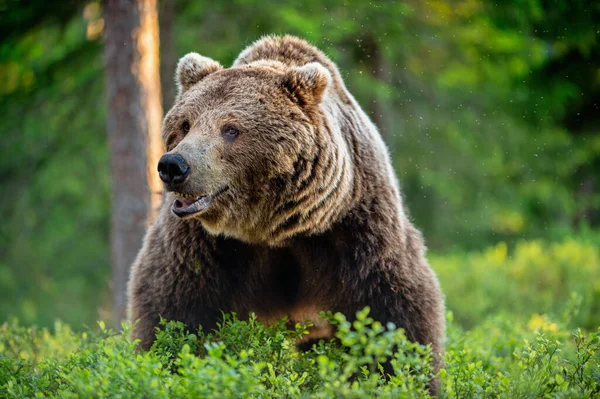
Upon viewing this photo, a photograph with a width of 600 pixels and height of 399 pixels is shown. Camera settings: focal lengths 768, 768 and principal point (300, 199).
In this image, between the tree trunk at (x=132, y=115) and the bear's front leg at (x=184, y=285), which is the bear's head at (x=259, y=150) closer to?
the bear's front leg at (x=184, y=285)

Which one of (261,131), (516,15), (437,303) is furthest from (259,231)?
(516,15)

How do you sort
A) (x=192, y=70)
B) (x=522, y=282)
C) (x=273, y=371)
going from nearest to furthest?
1. (x=273, y=371)
2. (x=192, y=70)
3. (x=522, y=282)

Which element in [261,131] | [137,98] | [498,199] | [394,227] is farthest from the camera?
[498,199]

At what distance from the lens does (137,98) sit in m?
8.19

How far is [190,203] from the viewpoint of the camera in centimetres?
441

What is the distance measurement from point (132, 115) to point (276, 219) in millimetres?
3940

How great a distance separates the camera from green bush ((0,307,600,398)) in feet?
10.7

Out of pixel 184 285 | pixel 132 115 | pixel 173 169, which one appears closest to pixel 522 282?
pixel 132 115

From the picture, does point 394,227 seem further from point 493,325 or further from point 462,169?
point 462,169

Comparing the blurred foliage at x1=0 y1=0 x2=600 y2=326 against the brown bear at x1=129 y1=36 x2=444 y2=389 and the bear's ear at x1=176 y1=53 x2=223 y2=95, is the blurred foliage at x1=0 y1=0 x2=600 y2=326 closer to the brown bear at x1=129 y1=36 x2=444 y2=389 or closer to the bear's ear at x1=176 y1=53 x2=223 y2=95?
the bear's ear at x1=176 y1=53 x2=223 y2=95

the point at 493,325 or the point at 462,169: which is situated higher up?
the point at 462,169

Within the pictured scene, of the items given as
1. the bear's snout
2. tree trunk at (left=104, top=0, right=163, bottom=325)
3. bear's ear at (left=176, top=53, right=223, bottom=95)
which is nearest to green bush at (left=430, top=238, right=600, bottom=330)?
tree trunk at (left=104, top=0, right=163, bottom=325)

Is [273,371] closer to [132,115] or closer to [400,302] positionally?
[400,302]

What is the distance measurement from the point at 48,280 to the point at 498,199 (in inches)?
420
